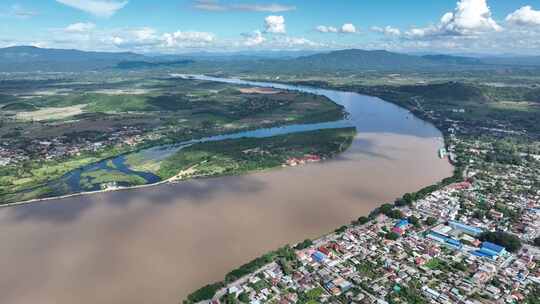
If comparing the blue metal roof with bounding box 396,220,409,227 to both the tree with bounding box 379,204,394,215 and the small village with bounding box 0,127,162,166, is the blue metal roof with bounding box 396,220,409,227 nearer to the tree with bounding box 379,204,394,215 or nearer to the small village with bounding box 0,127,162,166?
the tree with bounding box 379,204,394,215

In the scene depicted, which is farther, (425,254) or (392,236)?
(392,236)

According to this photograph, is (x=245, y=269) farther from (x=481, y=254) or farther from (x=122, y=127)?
(x=122, y=127)

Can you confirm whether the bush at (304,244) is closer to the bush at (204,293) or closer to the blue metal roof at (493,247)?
the bush at (204,293)

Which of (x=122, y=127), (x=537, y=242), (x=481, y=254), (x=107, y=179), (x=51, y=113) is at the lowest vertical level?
(x=481, y=254)

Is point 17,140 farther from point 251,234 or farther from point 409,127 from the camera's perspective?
point 409,127

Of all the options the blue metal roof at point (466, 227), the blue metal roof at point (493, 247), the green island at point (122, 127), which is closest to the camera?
the blue metal roof at point (493, 247)

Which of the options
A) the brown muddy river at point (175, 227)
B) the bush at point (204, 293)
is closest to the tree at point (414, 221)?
the brown muddy river at point (175, 227)

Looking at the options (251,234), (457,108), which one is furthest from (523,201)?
(457,108)

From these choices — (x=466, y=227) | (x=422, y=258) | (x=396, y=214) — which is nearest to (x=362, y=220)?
(x=396, y=214)

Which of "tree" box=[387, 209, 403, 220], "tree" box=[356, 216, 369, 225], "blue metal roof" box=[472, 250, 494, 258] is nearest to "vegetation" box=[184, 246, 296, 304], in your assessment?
"tree" box=[356, 216, 369, 225]

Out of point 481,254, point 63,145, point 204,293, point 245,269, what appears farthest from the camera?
point 63,145
